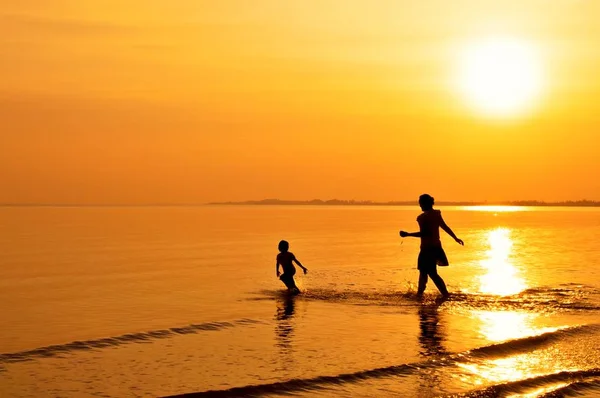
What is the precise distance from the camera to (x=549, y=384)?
1066 centimetres

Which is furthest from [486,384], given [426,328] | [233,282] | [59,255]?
[59,255]

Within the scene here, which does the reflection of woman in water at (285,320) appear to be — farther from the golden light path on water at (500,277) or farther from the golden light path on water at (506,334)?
the golden light path on water at (500,277)

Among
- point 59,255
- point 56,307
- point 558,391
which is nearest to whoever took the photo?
point 558,391

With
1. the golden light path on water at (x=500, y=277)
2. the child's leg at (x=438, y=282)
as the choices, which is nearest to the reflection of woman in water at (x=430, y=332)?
the child's leg at (x=438, y=282)

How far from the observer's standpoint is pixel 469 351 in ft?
42.5

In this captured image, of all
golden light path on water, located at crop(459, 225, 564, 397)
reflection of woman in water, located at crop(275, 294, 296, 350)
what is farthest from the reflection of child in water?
golden light path on water, located at crop(459, 225, 564, 397)

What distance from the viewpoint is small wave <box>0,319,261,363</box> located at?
13.5 metres

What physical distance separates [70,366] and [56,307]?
838 centimetres

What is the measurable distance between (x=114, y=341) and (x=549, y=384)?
8.59m

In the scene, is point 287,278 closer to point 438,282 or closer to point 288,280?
point 288,280

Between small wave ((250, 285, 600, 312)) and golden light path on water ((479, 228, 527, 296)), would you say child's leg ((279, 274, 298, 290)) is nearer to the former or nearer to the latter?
small wave ((250, 285, 600, 312))

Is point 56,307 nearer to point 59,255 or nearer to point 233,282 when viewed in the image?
point 233,282

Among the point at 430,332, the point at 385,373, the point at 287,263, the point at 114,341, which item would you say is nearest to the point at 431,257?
the point at 287,263

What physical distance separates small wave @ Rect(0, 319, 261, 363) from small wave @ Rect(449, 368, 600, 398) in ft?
23.9
